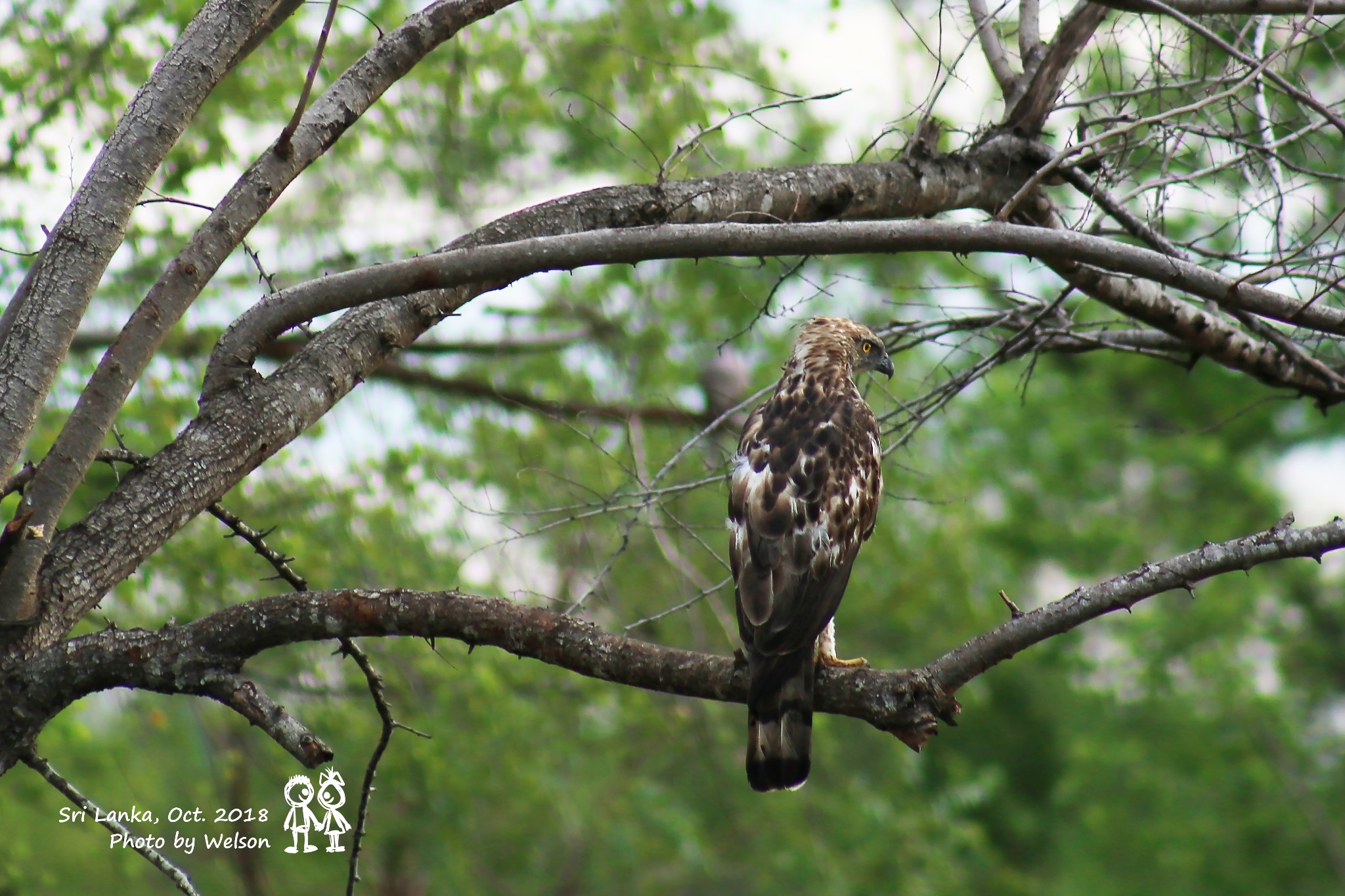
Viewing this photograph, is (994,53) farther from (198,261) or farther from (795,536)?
(198,261)

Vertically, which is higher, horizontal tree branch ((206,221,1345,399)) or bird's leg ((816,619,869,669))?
horizontal tree branch ((206,221,1345,399))

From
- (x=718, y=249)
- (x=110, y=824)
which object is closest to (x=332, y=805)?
(x=110, y=824)

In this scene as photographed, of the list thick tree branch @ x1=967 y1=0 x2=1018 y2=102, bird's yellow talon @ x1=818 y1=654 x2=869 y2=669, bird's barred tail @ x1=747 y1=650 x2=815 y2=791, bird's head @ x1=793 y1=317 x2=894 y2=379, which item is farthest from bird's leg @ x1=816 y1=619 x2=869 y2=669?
thick tree branch @ x1=967 y1=0 x2=1018 y2=102

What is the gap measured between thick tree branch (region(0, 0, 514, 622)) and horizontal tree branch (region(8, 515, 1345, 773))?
190mm

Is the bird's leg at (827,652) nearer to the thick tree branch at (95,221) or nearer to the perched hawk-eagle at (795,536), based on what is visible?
the perched hawk-eagle at (795,536)

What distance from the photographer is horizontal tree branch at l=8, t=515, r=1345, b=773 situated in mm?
2533

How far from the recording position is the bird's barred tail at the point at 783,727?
329cm

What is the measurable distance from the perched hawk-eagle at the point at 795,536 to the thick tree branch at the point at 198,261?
5.47 feet

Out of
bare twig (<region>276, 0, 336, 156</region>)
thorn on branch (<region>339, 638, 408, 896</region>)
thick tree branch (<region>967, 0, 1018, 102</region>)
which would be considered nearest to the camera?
bare twig (<region>276, 0, 336, 156</region>)

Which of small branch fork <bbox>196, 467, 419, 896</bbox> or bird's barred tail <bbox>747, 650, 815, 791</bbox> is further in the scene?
bird's barred tail <bbox>747, 650, 815, 791</bbox>

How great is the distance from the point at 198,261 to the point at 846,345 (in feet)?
8.73

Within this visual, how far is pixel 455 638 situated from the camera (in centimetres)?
270

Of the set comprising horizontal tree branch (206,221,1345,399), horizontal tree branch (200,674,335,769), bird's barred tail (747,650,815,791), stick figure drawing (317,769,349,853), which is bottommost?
horizontal tree branch (200,674,335,769)

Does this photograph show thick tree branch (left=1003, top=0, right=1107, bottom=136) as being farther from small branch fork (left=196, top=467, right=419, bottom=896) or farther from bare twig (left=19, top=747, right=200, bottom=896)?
bare twig (left=19, top=747, right=200, bottom=896)
